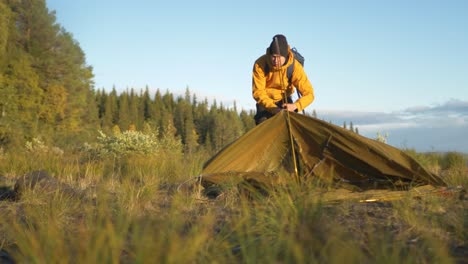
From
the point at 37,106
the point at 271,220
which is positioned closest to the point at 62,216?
the point at 271,220

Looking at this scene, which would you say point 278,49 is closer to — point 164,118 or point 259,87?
point 259,87

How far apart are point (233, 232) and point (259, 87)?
3616 millimetres

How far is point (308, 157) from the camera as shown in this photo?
18.5ft

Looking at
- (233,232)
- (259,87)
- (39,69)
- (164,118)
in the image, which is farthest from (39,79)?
(164,118)

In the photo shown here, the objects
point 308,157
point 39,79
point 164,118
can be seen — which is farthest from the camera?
point 164,118

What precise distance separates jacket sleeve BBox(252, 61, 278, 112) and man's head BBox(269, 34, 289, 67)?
0.96ft

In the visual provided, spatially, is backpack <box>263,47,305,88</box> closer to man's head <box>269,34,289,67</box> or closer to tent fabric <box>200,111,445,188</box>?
man's head <box>269,34,289,67</box>

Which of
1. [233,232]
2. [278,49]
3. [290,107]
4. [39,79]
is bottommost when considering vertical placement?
[233,232]

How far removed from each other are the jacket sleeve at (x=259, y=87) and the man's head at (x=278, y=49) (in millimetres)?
293

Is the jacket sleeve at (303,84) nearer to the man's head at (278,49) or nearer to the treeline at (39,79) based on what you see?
the man's head at (278,49)

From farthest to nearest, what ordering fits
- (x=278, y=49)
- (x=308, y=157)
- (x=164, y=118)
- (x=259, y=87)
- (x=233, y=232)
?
(x=164, y=118), (x=259, y=87), (x=278, y=49), (x=308, y=157), (x=233, y=232)

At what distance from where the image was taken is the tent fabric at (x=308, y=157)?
199 inches

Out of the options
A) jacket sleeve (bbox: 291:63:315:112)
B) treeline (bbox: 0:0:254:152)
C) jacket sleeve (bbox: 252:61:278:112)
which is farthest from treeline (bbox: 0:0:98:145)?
jacket sleeve (bbox: 291:63:315:112)

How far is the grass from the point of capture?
1.89 m
